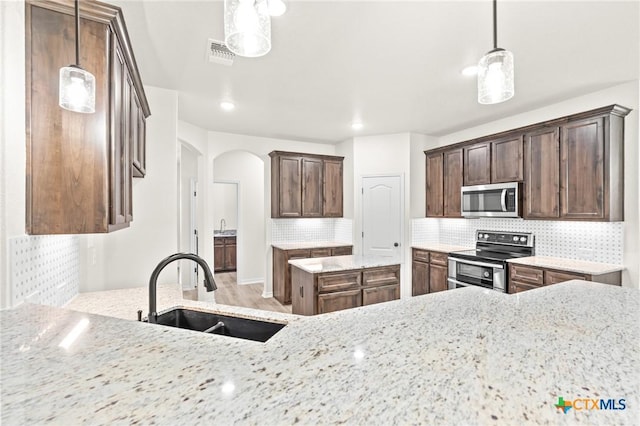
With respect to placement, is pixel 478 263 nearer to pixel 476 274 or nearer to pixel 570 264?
pixel 476 274

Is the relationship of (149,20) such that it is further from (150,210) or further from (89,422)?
(89,422)

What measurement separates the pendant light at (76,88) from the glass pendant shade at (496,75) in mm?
1644

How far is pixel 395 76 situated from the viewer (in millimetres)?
2912

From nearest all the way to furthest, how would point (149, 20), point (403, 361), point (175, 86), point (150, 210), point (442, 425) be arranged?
1. point (442, 425)
2. point (403, 361)
3. point (149, 20)
4. point (150, 210)
5. point (175, 86)

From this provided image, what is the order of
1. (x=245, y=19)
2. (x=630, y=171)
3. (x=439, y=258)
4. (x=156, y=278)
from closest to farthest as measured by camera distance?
(x=245, y=19)
(x=156, y=278)
(x=630, y=171)
(x=439, y=258)

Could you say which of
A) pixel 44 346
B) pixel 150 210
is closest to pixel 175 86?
pixel 150 210

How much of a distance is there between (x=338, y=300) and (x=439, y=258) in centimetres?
216

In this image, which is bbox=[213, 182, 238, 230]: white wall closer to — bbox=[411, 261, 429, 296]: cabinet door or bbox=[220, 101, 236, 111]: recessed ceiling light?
bbox=[220, 101, 236, 111]: recessed ceiling light

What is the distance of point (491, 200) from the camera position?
13.3 feet

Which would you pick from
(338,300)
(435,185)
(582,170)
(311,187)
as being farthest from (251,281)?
(582,170)

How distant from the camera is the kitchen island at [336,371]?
52cm

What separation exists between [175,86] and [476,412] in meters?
3.45

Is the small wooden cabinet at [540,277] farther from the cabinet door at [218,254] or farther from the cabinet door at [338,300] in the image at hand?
the cabinet door at [218,254]

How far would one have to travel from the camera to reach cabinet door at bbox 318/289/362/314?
3056 mm
